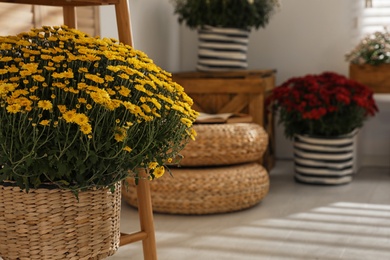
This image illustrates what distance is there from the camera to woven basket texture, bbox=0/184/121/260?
4.00 feet

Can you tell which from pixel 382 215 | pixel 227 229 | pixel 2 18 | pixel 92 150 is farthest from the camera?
pixel 382 215

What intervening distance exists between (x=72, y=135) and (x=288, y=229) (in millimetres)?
1318

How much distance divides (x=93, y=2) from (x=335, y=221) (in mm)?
1364

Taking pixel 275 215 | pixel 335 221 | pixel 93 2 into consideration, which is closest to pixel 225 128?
pixel 275 215

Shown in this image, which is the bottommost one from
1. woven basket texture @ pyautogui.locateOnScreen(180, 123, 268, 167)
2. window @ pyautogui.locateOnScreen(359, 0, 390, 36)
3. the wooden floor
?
the wooden floor

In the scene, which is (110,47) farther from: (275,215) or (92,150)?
(275,215)

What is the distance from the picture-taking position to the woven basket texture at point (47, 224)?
1.22 metres

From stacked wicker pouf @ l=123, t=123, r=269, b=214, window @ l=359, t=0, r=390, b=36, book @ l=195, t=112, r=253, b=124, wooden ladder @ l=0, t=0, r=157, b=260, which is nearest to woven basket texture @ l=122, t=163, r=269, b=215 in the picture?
stacked wicker pouf @ l=123, t=123, r=269, b=214

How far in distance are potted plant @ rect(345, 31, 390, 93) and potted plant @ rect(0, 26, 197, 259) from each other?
2163mm

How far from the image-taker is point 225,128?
8.53 ft

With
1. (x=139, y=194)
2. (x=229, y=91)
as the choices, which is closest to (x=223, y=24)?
(x=229, y=91)

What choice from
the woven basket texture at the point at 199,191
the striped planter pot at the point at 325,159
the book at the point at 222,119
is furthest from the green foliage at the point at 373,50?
the woven basket texture at the point at 199,191

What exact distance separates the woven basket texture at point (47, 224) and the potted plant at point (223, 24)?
2.16 metres

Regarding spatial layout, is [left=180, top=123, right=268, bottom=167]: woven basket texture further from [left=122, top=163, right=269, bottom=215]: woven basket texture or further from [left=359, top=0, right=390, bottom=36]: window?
[left=359, top=0, right=390, bottom=36]: window
